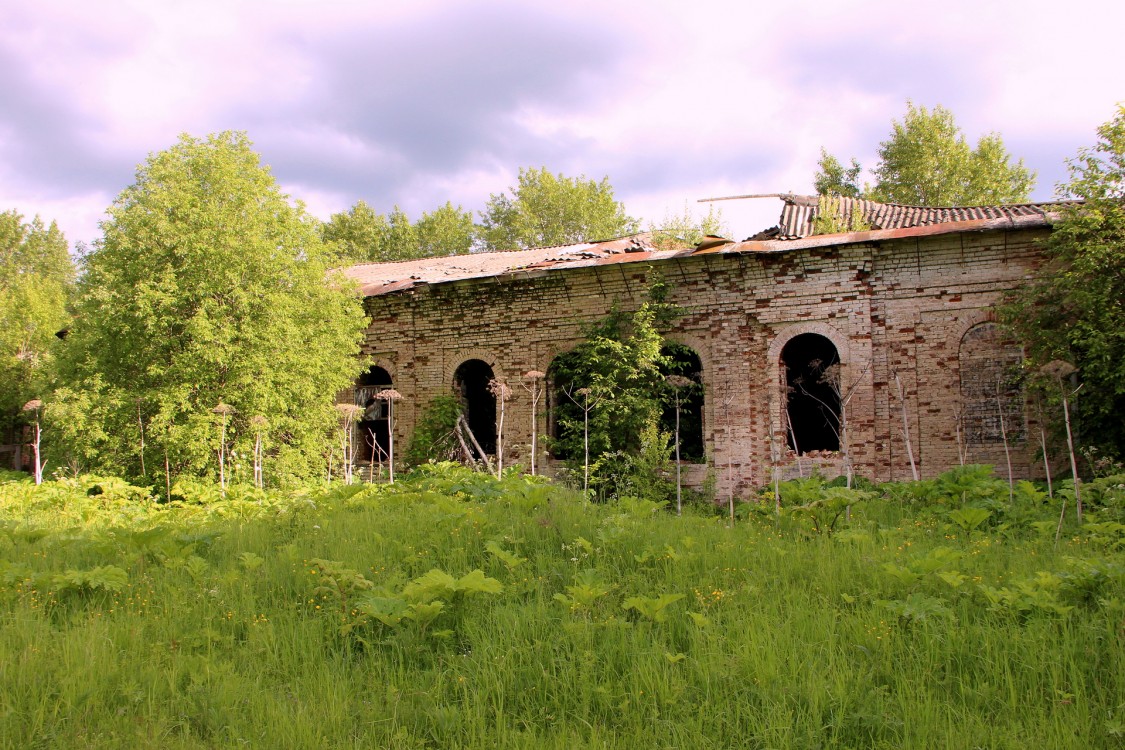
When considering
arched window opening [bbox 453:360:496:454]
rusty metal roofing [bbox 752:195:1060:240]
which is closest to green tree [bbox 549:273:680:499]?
arched window opening [bbox 453:360:496:454]

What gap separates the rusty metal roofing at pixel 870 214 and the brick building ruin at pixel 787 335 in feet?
1.47

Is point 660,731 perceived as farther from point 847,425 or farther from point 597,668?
point 847,425

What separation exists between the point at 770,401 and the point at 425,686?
10133 mm

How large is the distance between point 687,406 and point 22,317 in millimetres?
27062

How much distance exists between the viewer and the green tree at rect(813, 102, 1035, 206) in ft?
96.9

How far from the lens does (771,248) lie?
43.3 ft

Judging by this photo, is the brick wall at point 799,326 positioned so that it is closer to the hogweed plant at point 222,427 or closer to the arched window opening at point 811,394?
the arched window opening at point 811,394

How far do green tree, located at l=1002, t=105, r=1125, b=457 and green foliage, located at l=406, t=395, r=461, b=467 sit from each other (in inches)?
404

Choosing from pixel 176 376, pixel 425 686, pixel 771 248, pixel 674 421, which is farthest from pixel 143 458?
pixel 771 248

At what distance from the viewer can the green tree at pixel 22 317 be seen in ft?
80.4

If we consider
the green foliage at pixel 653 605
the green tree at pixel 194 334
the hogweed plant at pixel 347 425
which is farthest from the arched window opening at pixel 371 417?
the green foliage at pixel 653 605

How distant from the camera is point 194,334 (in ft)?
41.2

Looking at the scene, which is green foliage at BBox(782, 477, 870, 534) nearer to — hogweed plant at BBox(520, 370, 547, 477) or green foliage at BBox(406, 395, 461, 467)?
hogweed plant at BBox(520, 370, 547, 477)

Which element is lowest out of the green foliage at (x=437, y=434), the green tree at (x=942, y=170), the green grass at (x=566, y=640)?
the green grass at (x=566, y=640)
